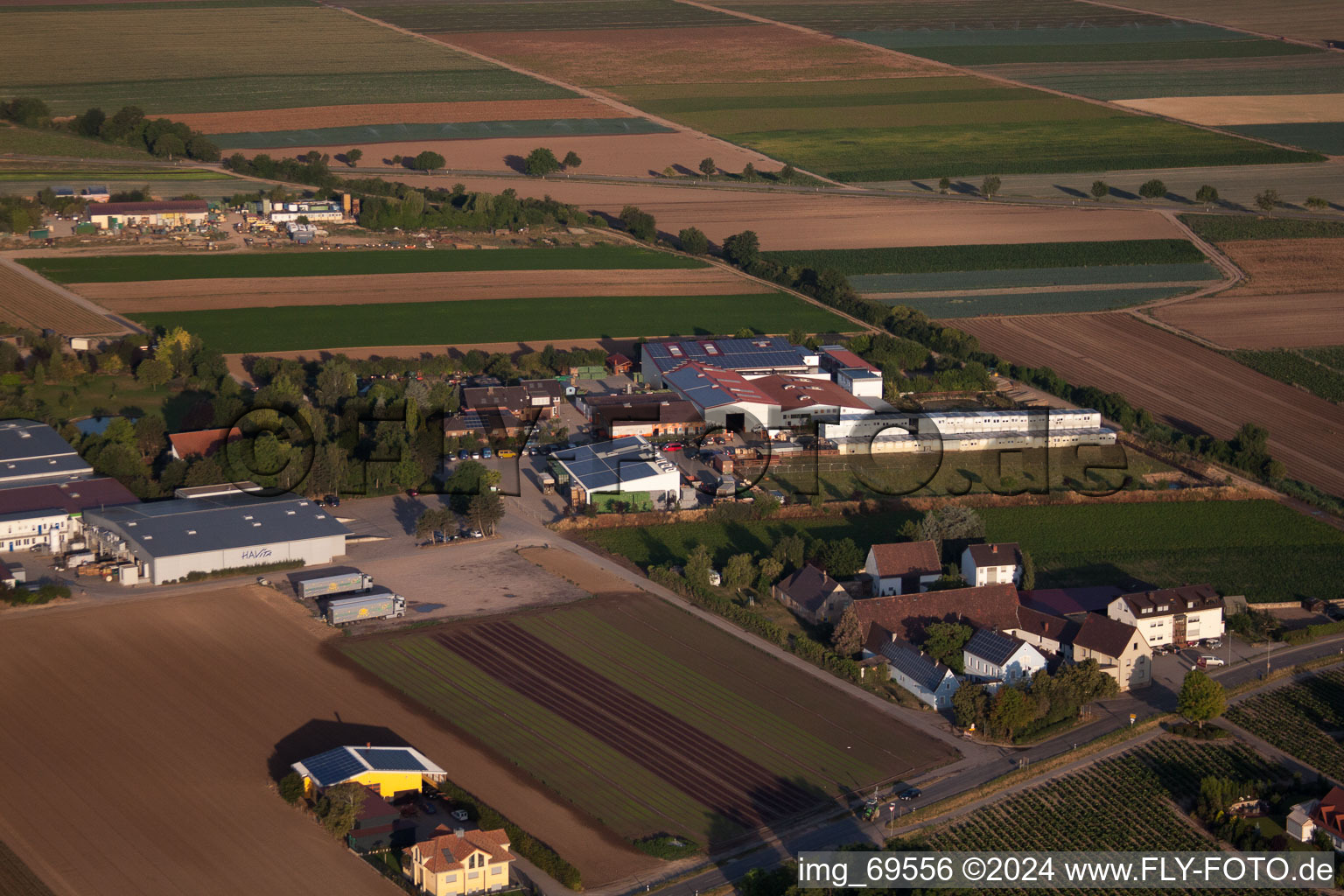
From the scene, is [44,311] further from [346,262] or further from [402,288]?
[402,288]

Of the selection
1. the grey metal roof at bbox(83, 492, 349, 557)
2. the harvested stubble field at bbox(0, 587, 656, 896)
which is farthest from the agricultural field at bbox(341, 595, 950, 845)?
the grey metal roof at bbox(83, 492, 349, 557)

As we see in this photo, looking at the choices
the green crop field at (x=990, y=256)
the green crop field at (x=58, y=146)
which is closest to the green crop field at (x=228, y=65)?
→ the green crop field at (x=58, y=146)

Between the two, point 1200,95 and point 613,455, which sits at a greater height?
point 1200,95

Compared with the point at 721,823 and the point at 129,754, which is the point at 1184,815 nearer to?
the point at 721,823

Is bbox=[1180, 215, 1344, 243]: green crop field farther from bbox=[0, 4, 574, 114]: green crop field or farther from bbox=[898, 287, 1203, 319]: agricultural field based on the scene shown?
bbox=[0, 4, 574, 114]: green crop field

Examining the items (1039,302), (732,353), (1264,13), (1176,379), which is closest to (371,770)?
(732,353)

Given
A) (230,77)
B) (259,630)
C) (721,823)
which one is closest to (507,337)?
(259,630)
